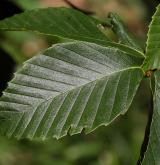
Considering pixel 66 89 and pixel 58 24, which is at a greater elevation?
pixel 58 24

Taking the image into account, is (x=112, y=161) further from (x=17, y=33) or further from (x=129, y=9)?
(x=129, y=9)

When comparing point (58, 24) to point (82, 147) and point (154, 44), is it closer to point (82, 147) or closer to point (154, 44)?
point (154, 44)

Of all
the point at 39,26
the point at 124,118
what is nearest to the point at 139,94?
the point at 124,118

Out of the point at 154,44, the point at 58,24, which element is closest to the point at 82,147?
the point at 58,24

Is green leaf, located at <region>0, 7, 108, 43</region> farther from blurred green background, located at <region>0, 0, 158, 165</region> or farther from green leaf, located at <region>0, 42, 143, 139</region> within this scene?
blurred green background, located at <region>0, 0, 158, 165</region>

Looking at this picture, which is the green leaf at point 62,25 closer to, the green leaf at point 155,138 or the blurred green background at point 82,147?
the green leaf at point 155,138

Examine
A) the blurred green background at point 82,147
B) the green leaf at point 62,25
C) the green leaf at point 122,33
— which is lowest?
the blurred green background at point 82,147

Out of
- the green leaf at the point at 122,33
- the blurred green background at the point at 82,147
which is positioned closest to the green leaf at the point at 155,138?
the green leaf at the point at 122,33

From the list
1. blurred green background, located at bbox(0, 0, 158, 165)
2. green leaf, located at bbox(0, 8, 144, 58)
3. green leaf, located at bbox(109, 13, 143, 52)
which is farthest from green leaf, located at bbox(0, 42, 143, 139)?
blurred green background, located at bbox(0, 0, 158, 165)
